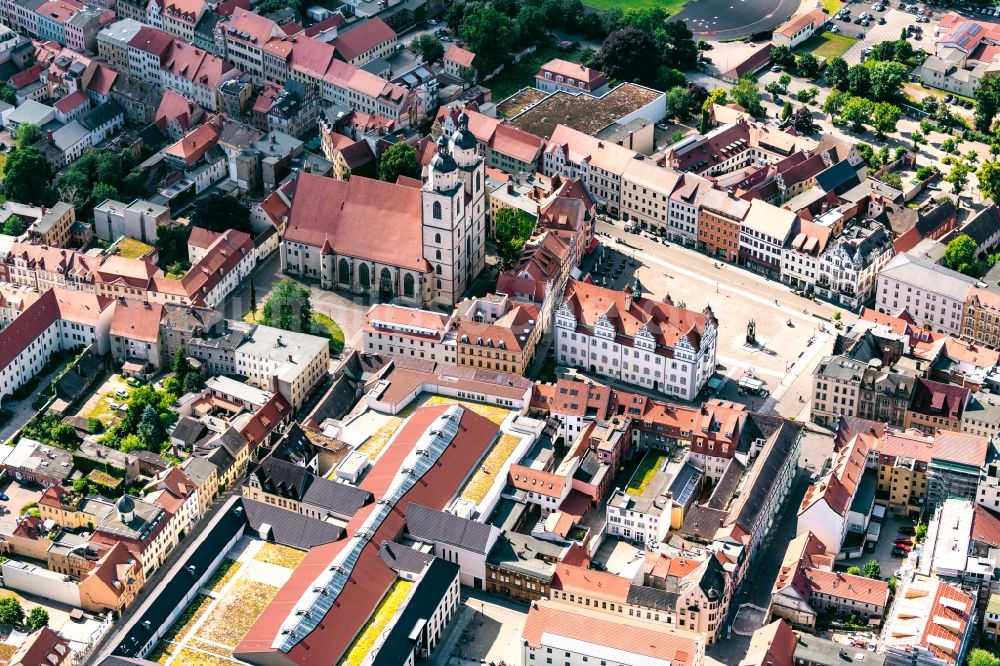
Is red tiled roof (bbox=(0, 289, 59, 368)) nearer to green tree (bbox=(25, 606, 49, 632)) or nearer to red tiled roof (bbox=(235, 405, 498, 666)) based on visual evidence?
green tree (bbox=(25, 606, 49, 632))

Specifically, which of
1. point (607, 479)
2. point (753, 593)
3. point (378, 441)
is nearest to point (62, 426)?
point (378, 441)

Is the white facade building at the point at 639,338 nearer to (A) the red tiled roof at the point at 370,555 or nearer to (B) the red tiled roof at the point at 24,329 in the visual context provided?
(A) the red tiled roof at the point at 370,555

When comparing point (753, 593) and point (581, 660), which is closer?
point (581, 660)

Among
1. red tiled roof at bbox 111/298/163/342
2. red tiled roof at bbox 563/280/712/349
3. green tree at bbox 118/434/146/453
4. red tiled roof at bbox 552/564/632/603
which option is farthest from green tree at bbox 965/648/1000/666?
→ red tiled roof at bbox 111/298/163/342

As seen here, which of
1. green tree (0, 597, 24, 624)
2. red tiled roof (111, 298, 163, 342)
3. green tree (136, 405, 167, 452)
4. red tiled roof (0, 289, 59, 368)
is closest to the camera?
green tree (0, 597, 24, 624)

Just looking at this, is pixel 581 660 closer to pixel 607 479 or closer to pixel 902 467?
pixel 607 479

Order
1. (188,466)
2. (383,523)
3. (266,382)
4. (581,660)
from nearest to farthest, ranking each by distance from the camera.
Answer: (581,660) < (383,523) < (188,466) < (266,382)
